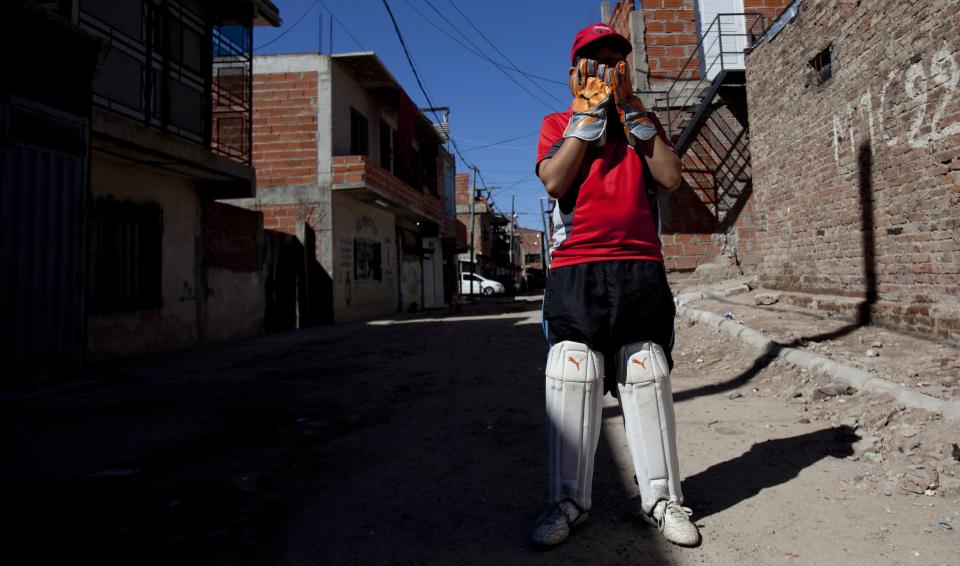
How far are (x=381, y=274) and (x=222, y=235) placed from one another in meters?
6.68

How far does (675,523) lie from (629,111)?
1439 mm

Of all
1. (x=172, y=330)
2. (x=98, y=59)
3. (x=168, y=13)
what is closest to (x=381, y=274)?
(x=172, y=330)

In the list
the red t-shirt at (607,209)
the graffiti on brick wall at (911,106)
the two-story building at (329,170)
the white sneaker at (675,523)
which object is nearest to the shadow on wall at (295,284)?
the two-story building at (329,170)

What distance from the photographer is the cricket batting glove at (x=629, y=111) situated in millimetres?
2002

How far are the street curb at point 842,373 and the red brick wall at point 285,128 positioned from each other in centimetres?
1014

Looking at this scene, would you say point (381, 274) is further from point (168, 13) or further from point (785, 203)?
point (785, 203)

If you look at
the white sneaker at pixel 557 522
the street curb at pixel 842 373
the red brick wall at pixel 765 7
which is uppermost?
the red brick wall at pixel 765 7

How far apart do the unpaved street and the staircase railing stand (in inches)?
367

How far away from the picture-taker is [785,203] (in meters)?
8.13

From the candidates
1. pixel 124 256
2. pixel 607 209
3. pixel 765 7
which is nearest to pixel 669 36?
pixel 765 7

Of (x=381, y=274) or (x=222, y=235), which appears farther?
(x=381, y=274)

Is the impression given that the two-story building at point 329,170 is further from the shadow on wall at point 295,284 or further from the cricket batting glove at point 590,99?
the cricket batting glove at point 590,99

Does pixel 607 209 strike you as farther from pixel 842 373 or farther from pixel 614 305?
pixel 842 373

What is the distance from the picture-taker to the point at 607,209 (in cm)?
200
